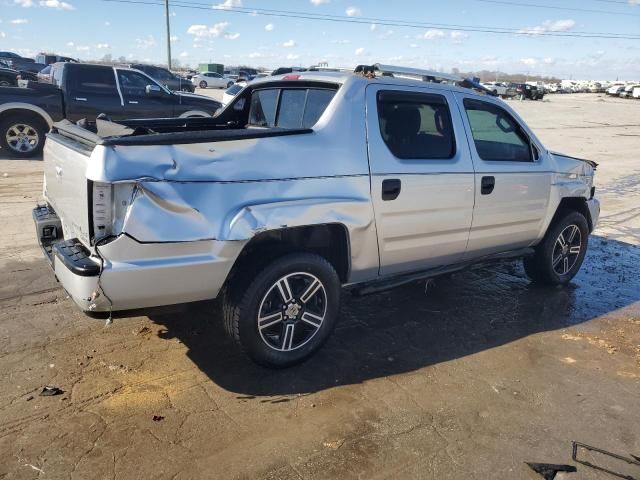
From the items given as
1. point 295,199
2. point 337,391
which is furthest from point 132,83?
point 337,391

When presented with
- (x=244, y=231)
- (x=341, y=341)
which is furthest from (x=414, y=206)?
(x=244, y=231)

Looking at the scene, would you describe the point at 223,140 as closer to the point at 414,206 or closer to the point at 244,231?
the point at 244,231

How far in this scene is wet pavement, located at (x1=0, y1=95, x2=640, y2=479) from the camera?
2.88 m

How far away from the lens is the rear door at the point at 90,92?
10898 millimetres

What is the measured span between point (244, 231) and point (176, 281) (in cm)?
48

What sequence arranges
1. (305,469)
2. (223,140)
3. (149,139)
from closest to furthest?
(305,469) < (149,139) < (223,140)

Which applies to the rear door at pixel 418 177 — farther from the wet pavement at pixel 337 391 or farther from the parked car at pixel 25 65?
the parked car at pixel 25 65

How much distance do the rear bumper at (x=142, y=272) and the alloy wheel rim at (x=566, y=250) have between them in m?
3.63

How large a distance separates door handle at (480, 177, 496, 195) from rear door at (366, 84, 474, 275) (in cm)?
13

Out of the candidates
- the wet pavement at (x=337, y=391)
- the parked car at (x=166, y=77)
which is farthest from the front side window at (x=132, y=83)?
the parked car at (x=166, y=77)

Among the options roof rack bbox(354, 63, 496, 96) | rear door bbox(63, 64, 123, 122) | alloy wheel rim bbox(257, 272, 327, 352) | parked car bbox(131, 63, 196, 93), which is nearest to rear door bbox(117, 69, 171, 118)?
rear door bbox(63, 64, 123, 122)

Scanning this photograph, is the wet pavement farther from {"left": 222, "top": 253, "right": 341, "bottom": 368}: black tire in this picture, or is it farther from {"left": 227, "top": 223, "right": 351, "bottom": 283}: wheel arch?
{"left": 227, "top": 223, "right": 351, "bottom": 283}: wheel arch

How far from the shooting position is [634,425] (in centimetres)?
337

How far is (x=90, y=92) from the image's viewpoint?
11086 millimetres
